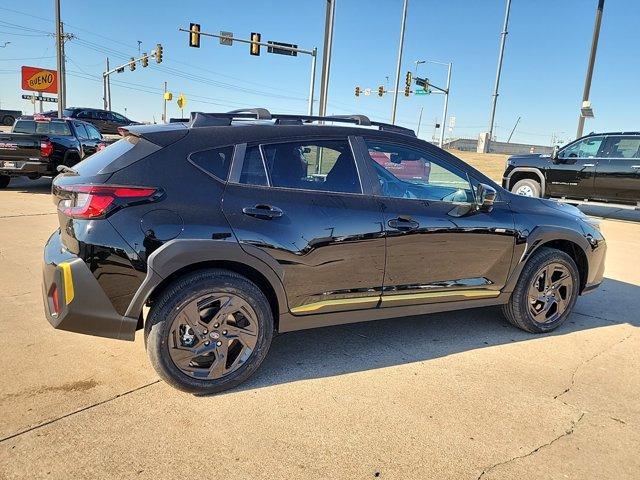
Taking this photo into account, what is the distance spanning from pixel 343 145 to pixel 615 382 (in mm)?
2593

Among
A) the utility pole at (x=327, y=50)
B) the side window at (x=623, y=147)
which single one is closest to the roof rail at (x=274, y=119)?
the side window at (x=623, y=147)

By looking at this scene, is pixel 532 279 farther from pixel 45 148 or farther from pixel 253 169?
pixel 45 148

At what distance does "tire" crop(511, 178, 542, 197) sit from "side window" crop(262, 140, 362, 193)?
1053 centimetres

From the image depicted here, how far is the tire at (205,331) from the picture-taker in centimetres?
289

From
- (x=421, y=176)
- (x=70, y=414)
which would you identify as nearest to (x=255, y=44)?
(x=421, y=176)

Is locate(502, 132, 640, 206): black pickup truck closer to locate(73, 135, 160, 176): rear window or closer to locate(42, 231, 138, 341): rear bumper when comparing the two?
locate(73, 135, 160, 176): rear window

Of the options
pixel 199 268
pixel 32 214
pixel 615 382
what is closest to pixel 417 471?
pixel 199 268

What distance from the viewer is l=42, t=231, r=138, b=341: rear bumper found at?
2.80 m

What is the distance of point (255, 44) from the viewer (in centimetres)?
2402

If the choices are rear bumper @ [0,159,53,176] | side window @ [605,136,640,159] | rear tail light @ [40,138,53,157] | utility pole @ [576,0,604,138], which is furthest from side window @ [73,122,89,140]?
utility pole @ [576,0,604,138]

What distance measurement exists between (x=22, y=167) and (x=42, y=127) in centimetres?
202

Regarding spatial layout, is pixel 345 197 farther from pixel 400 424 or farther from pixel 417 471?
pixel 417 471

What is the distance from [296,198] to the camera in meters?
3.21

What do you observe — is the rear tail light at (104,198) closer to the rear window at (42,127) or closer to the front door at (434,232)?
the front door at (434,232)
